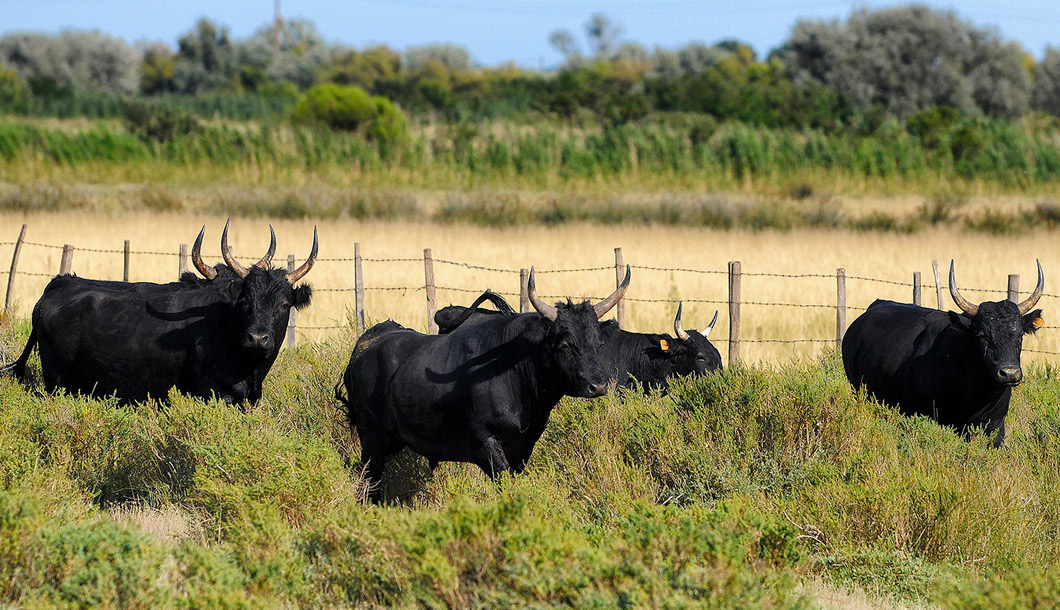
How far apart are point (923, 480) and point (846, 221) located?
19308 mm

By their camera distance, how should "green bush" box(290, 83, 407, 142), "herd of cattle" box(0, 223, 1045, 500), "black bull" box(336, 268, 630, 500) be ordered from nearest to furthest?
1. "black bull" box(336, 268, 630, 500)
2. "herd of cattle" box(0, 223, 1045, 500)
3. "green bush" box(290, 83, 407, 142)

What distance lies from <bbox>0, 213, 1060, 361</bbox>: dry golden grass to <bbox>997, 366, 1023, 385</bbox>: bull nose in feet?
16.1

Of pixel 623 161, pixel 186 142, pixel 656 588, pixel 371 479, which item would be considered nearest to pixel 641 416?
pixel 371 479

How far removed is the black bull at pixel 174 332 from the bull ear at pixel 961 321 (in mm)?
4689

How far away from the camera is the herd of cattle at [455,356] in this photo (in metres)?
7.33

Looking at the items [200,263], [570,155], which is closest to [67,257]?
[200,263]

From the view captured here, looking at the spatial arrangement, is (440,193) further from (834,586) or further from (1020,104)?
(1020,104)

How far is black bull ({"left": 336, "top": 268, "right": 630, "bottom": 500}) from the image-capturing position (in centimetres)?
718

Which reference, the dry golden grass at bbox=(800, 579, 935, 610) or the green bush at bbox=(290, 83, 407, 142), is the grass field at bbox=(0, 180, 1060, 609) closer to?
the dry golden grass at bbox=(800, 579, 935, 610)

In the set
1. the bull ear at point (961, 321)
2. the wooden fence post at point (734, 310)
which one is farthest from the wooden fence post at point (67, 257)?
the bull ear at point (961, 321)

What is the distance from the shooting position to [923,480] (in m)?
6.92

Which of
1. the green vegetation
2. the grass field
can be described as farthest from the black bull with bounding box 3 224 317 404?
the green vegetation

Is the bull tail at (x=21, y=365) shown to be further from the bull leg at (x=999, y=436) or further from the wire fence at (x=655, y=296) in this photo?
the bull leg at (x=999, y=436)

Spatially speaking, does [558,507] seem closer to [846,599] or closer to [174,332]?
[846,599]
